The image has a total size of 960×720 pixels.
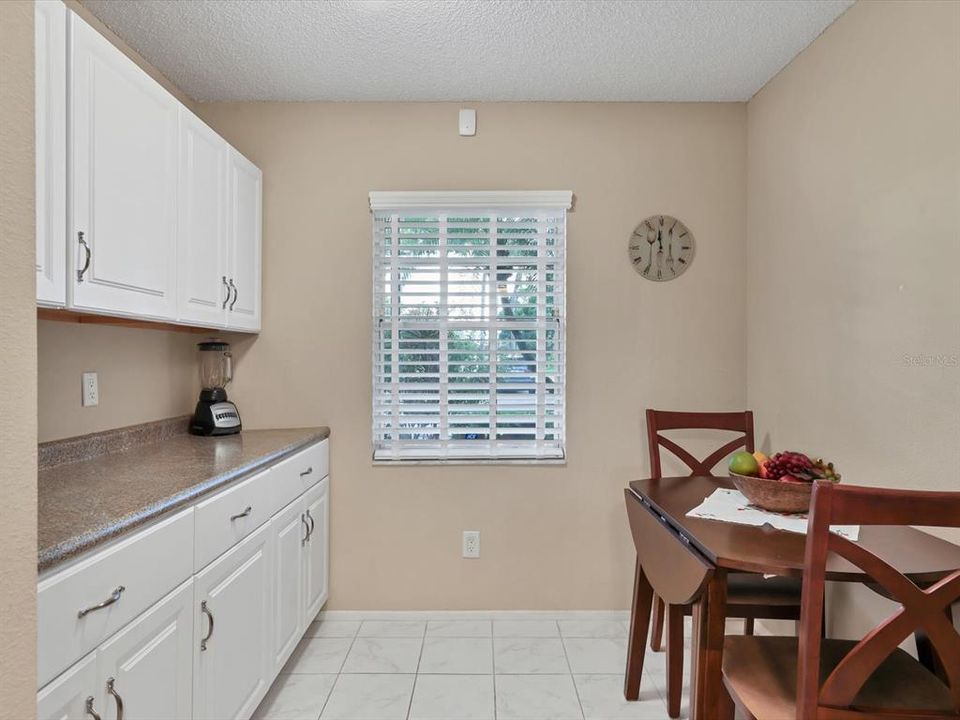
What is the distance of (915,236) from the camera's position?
1.71 meters

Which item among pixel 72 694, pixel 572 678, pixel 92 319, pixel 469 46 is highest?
pixel 469 46

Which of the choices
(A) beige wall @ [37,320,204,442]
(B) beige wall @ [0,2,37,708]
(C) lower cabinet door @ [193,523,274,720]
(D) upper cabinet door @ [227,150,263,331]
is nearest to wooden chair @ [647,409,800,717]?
(C) lower cabinet door @ [193,523,274,720]

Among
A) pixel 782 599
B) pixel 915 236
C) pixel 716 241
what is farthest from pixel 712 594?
pixel 716 241

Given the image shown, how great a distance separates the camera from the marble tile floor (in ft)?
6.75

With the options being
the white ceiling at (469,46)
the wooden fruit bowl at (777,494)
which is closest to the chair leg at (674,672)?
the wooden fruit bowl at (777,494)

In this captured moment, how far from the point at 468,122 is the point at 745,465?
198 cm

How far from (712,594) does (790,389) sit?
1283 millimetres

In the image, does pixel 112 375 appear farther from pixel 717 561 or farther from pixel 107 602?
pixel 717 561

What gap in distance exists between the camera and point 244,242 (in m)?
2.54

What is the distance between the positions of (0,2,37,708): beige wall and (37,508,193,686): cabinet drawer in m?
0.39

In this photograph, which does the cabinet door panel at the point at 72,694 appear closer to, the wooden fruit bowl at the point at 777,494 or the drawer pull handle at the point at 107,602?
the drawer pull handle at the point at 107,602

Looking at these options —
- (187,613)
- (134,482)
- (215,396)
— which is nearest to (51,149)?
(134,482)

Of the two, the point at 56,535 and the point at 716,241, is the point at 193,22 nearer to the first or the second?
the point at 56,535

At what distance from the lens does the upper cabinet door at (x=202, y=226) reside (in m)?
2.01
